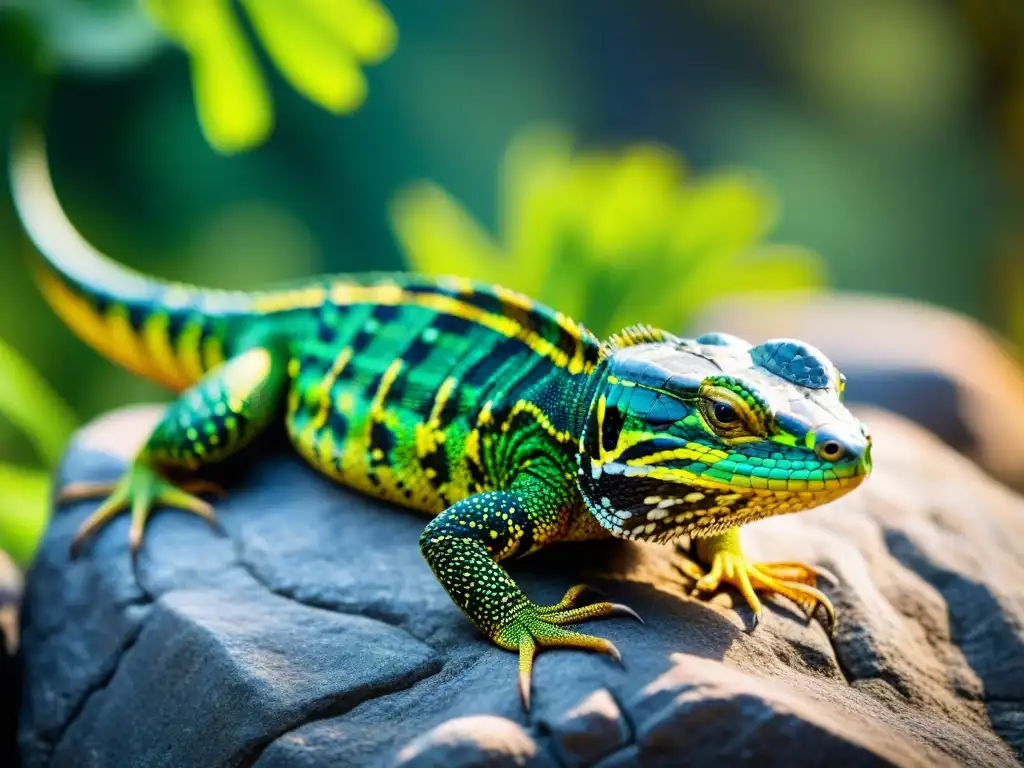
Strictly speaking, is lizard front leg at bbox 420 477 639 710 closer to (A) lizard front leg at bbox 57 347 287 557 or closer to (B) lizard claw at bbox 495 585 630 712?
(B) lizard claw at bbox 495 585 630 712

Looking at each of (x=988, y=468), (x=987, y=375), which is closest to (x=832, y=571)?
(x=988, y=468)

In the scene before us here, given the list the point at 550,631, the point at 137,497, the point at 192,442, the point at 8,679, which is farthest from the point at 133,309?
the point at 550,631

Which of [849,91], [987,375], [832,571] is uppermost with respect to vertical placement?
[849,91]

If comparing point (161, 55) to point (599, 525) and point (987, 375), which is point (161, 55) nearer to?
point (599, 525)

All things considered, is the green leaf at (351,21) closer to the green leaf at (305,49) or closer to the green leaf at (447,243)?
the green leaf at (305,49)

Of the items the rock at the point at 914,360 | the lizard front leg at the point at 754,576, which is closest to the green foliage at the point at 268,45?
the lizard front leg at the point at 754,576

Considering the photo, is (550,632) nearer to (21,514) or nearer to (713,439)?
(713,439)

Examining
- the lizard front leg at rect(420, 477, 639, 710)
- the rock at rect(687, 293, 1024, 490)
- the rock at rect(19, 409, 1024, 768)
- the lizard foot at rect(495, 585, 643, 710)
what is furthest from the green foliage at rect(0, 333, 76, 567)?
the rock at rect(687, 293, 1024, 490)
